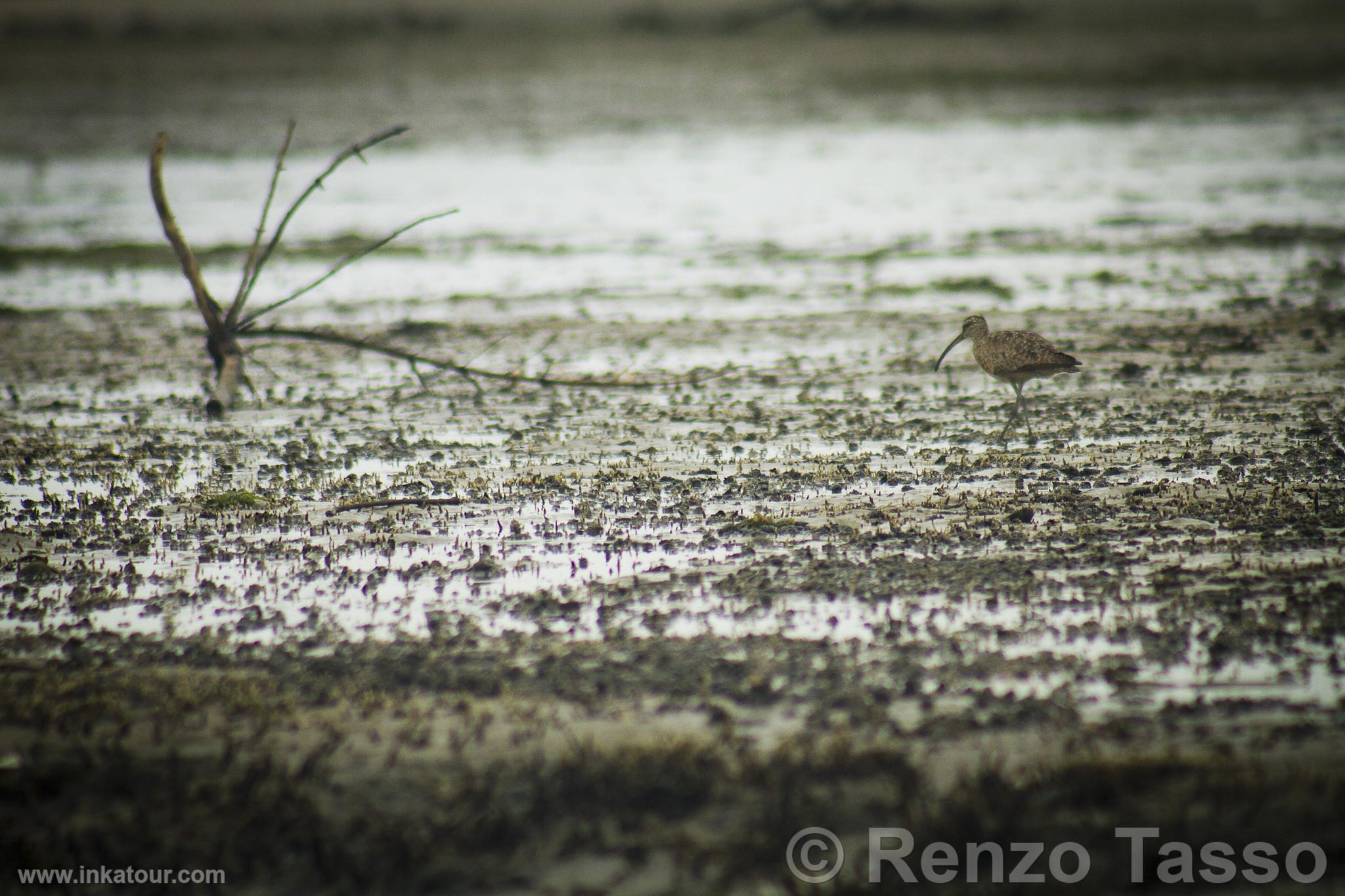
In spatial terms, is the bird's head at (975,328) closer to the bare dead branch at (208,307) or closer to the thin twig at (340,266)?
the thin twig at (340,266)

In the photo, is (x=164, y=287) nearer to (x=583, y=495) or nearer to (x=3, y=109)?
(x=583, y=495)

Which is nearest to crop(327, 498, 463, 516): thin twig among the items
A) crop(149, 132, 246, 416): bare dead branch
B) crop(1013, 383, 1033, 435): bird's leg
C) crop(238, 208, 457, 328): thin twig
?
crop(238, 208, 457, 328): thin twig

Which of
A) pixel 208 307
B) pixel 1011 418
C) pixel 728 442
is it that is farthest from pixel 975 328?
pixel 208 307

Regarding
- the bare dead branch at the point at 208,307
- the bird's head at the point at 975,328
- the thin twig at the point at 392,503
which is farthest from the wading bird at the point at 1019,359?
the bare dead branch at the point at 208,307

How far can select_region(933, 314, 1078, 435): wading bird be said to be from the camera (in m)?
9.30

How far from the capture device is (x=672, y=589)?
6.52 metres

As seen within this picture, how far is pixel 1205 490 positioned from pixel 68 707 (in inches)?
239

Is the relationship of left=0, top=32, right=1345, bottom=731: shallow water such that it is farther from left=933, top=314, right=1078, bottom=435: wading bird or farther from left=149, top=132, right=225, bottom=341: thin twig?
left=149, top=132, right=225, bottom=341: thin twig

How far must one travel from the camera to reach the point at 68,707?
5.26m

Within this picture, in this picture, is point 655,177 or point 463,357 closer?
point 463,357

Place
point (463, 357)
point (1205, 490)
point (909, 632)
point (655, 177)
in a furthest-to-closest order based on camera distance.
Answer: point (655, 177) < point (463, 357) < point (1205, 490) < point (909, 632)

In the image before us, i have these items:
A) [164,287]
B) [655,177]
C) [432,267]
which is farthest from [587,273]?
[655,177]
